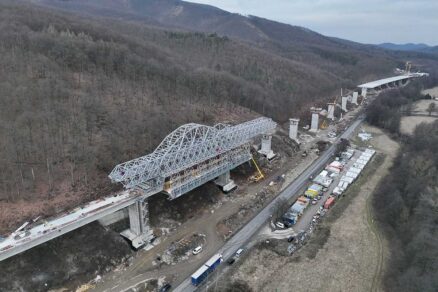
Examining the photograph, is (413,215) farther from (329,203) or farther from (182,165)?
(182,165)

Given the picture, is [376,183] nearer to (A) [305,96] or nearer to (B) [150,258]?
(B) [150,258]

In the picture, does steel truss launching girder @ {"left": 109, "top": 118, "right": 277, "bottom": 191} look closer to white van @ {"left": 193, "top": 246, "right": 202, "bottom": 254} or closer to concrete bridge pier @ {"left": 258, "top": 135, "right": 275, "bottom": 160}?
white van @ {"left": 193, "top": 246, "right": 202, "bottom": 254}

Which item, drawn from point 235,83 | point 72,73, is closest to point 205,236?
point 72,73

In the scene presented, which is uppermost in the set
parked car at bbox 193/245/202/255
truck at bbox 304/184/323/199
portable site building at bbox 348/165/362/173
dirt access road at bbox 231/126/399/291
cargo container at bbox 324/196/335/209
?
portable site building at bbox 348/165/362/173

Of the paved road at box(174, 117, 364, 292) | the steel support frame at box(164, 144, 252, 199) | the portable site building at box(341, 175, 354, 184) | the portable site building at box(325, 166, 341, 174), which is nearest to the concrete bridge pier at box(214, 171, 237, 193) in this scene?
the steel support frame at box(164, 144, 252, 199)

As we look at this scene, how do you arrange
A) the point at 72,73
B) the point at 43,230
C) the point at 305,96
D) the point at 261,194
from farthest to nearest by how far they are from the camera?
1. the point at 305,96
2. the point at 72,73
3. the point at 261,194
4. the point at 43,230

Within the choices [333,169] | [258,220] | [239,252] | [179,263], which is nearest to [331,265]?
[239,252]
